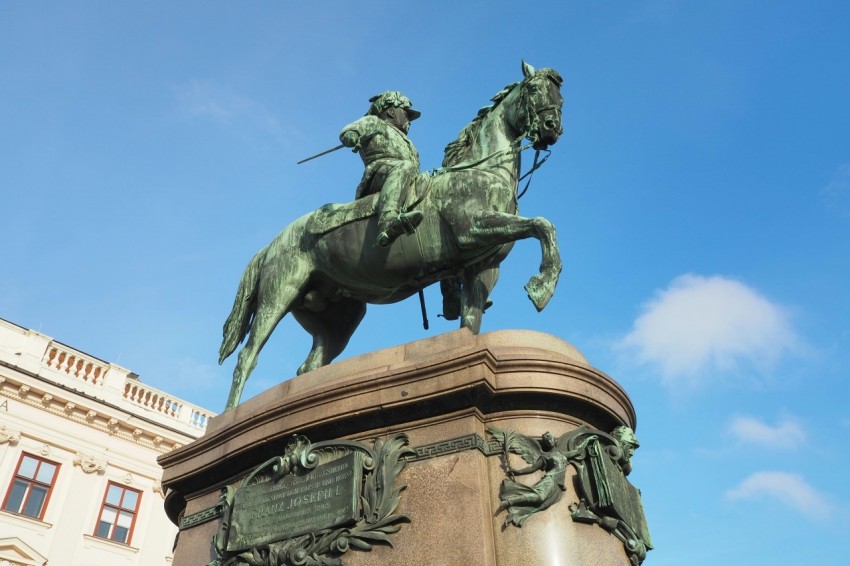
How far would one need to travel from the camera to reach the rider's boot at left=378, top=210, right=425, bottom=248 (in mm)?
7078

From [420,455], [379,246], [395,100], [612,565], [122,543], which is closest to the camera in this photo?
[612,565]

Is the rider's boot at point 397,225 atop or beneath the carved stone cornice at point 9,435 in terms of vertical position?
beneath

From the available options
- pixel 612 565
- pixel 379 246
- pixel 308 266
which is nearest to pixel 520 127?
pixel 379 246

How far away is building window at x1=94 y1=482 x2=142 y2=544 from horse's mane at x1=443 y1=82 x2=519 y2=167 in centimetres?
2192

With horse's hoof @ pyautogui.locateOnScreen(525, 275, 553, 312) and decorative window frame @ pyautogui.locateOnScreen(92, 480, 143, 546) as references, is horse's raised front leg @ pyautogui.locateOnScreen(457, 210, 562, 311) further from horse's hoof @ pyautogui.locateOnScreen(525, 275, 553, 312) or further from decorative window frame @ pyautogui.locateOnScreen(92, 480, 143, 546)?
decorative window frame @ pyautogui.locateOnScreen(92, 480, 143, 546)

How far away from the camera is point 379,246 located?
7434mm

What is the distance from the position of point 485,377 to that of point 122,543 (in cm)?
2382

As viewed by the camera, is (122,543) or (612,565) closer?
(612,565)

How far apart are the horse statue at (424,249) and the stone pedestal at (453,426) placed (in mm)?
949

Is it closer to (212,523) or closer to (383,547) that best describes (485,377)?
(383,547)

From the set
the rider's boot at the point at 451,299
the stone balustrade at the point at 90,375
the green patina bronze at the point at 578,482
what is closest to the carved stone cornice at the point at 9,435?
the stone balustrade at the point at 90,375

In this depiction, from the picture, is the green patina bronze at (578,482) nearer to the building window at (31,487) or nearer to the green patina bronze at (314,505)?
the green patina bronze at (314,505)

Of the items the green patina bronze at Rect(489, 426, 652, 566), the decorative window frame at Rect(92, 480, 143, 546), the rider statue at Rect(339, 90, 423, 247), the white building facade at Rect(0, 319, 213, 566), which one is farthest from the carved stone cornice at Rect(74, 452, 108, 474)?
the green patina bronze at Rect(489, 426, 652, 566)

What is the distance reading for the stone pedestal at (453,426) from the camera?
4.92 meters
